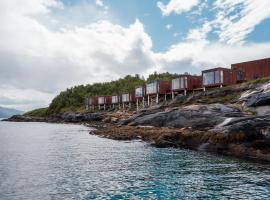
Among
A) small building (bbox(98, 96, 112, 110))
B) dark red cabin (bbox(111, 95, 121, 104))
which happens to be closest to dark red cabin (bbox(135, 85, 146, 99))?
dark red cabin (bbox(111, 95, 121, 104))

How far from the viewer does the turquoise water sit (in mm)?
20641

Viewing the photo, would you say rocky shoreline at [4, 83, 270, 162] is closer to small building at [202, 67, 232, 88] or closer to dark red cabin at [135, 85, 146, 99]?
small building at [202, 67, 232, 88]

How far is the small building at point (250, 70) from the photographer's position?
79412 mm

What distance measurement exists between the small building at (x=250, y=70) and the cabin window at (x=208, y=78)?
225 inches

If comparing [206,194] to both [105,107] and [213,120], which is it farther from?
[105,107]

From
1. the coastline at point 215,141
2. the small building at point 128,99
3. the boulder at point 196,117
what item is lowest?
the coastline at point 215,141

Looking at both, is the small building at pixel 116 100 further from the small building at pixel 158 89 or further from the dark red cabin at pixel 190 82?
the dark red cabin at pixel 190 82

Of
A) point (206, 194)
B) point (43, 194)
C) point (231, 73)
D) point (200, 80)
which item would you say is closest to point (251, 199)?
point (206, 194)

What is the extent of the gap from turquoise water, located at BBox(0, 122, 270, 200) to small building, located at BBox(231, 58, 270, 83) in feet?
170

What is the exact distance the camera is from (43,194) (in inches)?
807

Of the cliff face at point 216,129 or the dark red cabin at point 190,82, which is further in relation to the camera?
the dark red cabin at point 190,82

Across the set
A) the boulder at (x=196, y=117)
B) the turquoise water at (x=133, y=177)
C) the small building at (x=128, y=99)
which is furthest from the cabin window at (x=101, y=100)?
the turquoise water at (x=133, y=177)

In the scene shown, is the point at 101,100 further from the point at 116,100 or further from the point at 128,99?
the point at 128,99

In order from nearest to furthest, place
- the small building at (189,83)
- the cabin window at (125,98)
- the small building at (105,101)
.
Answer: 1. the small building at (189,83)
2. the cabin window at (125,98)
3. the small building at (105,101)
